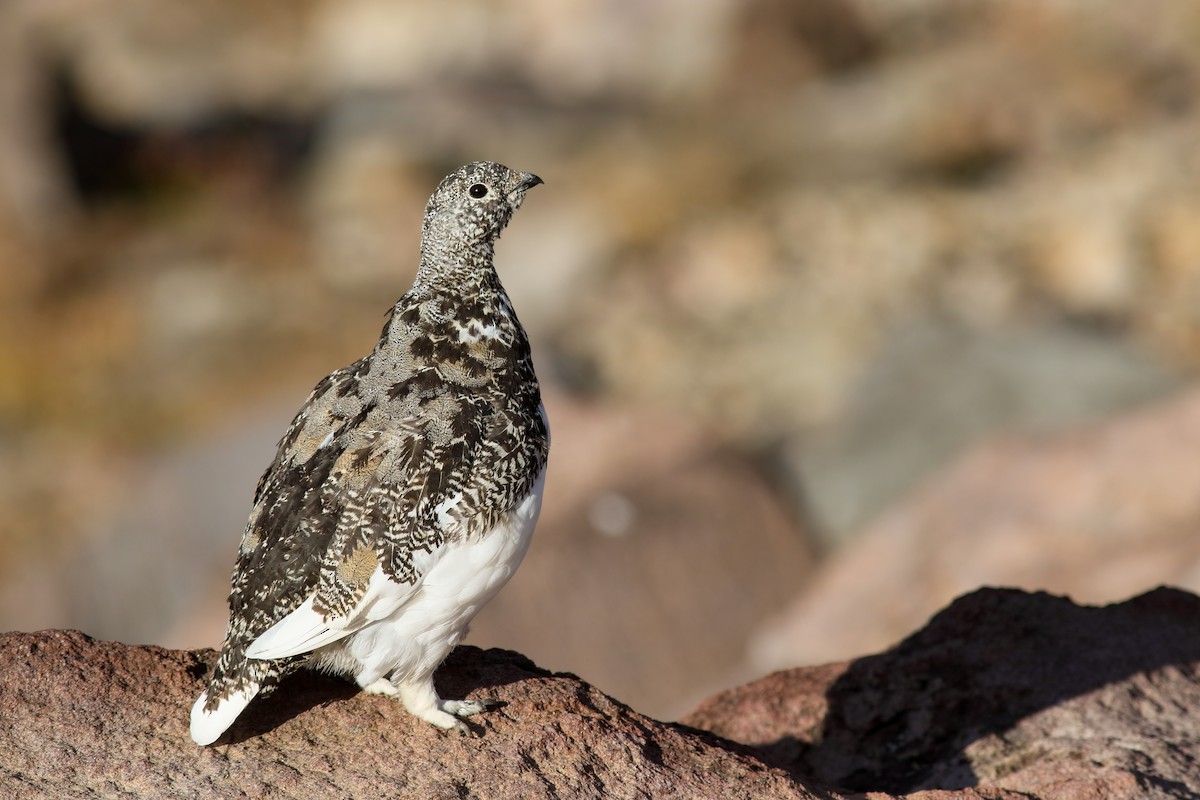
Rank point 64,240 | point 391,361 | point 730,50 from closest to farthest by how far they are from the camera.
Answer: point 391,361 < point 64,240 < point 730,50

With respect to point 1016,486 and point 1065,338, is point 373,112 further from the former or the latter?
point 1016,486

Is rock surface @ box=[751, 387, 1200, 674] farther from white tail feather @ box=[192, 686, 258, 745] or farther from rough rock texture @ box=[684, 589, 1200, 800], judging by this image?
white tail feather @ box=[192, 686, 258, 745]

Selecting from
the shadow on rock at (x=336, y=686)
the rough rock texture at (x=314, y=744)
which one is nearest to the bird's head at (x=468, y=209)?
the shadow on rock at (x=336, y=686)

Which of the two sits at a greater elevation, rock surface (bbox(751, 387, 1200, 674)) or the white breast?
rock surface (bbox(751, 387, 1200, 674))

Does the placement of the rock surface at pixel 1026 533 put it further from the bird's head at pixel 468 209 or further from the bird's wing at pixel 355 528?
the bird's wing at pixel 355 528

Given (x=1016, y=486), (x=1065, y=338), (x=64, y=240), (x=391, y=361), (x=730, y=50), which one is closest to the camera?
(x=391, y=361)

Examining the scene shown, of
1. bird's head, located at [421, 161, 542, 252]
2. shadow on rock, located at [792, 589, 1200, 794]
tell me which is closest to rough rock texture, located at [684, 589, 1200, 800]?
shadow on rock, located at [792, 589, 1200, 794]

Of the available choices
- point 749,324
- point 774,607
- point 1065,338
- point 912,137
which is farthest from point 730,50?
point 774,607
